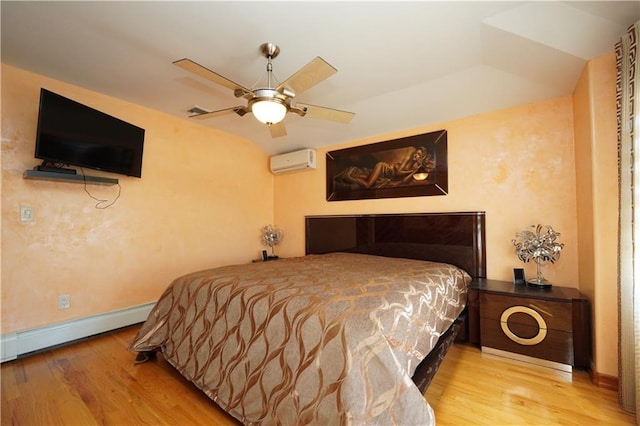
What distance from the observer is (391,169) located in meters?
3.34

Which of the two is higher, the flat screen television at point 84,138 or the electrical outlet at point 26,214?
the flat screen television at point 84,138

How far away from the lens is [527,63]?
2055 mm

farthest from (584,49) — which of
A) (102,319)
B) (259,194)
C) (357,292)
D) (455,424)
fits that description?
(102,319)

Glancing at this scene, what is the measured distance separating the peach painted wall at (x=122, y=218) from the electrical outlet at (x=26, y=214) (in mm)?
30

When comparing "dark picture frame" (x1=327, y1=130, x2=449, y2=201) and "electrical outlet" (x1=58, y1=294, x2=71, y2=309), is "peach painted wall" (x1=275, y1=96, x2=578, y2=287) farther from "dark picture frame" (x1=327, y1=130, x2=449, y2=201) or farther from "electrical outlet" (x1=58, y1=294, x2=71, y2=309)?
"electrical outlet" (x1=58, y1=294, x2=71, y2=309)

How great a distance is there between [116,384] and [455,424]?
2.21m

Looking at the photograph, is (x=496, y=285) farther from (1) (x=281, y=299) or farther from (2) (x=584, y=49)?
(1) (x=281, y=299)

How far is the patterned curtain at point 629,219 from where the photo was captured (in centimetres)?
144

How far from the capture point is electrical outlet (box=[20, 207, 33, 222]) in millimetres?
2268

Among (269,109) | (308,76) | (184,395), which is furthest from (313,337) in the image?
(308,76)

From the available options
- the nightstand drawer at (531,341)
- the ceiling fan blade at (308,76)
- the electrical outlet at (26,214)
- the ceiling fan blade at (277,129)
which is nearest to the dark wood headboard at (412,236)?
the nightstand drawer at (531,341)

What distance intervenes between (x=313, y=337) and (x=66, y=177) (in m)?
2.65


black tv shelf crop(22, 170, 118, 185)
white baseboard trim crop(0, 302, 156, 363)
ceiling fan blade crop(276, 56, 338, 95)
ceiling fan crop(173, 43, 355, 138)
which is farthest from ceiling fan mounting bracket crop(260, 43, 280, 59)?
white baseboard trim crop(0, 302, 156, 363)

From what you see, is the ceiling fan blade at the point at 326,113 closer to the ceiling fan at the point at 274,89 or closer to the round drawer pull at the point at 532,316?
the ceiling fan at the point at 274,89
